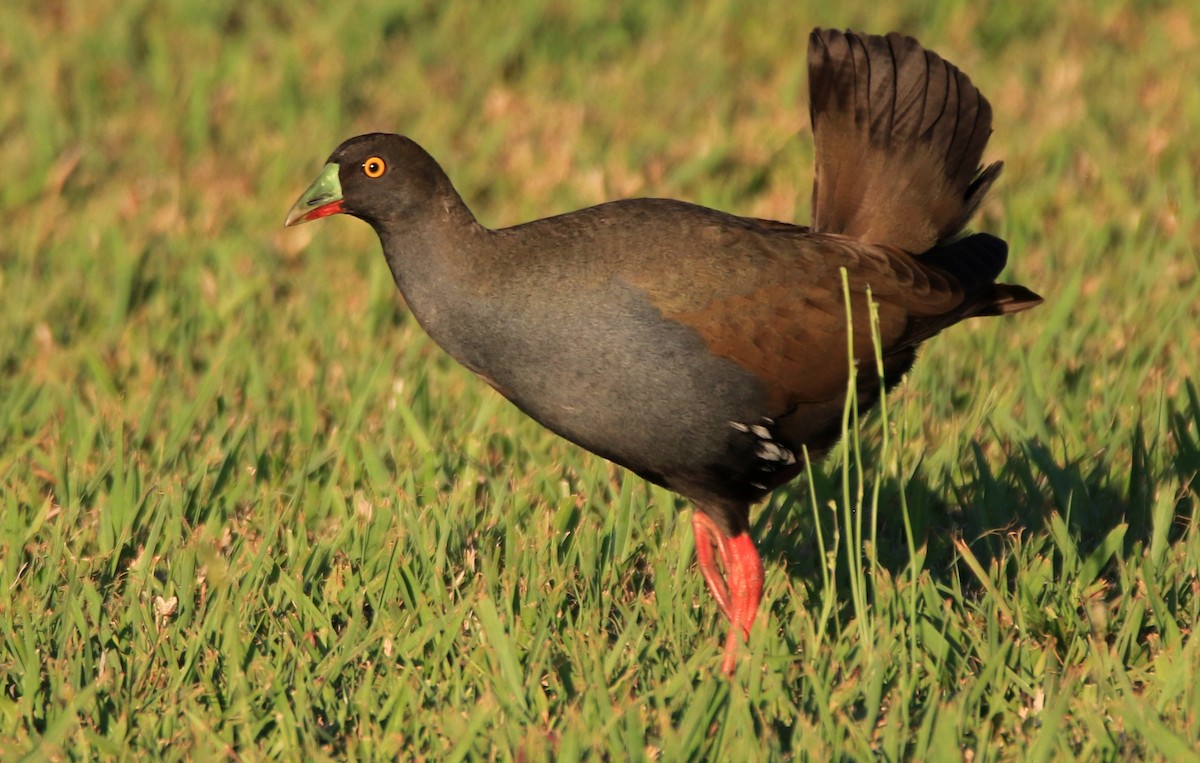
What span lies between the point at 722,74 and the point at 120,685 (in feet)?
21.0

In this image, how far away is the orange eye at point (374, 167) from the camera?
4.81m

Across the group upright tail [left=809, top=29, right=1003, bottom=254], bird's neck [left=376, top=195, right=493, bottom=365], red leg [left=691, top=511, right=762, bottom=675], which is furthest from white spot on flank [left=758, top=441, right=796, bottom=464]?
bird's neck [left=376, top=195, right=493, bottom=365]

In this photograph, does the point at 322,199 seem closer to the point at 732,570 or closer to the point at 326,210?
the point at 326,210

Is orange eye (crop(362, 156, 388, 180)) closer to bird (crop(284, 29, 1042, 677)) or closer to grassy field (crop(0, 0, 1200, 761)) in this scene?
bird (crop(284, 29, 1042, 677))

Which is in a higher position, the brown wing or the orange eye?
the orange eye

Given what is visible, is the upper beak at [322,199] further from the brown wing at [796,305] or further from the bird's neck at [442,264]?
the brown wing at [796,305]

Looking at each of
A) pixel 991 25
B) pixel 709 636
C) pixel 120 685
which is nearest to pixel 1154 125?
pixel 991 25

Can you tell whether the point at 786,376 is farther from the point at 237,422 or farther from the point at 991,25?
the point at 991,25

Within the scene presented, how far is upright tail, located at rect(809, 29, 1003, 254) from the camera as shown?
5094 mm

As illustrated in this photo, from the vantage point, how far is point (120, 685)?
4.17m

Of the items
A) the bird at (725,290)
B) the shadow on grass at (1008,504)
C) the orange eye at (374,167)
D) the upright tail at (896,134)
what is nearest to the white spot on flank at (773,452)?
the bird at (725,290)

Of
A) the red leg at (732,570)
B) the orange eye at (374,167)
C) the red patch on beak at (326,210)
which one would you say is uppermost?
the orange eye at (374,167)

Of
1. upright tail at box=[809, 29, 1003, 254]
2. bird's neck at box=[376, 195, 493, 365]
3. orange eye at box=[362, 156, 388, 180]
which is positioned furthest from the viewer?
upright tail at box=[809, 29, 1003, 254]

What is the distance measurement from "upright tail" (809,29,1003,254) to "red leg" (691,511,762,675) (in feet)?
3.42
